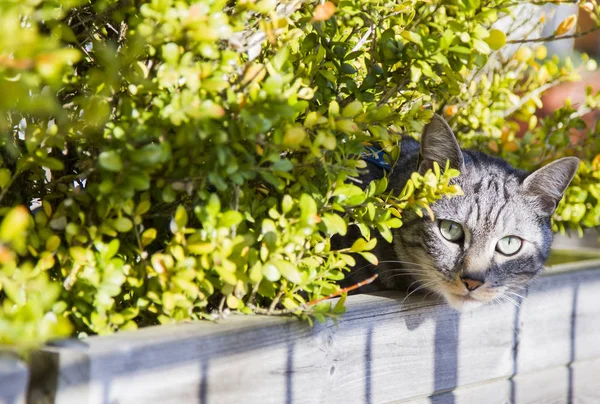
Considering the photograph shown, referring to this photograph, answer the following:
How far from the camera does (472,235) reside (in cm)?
216

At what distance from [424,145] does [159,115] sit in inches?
39.2

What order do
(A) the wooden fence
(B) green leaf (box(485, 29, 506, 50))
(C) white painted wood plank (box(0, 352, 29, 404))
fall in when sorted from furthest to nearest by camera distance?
(B) green leaf (box(485, 29, 506, 50)), (A) the wooden fence, (C) white painted wood plank (box(0, 352, 29, 404))

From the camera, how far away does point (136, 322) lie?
162cm

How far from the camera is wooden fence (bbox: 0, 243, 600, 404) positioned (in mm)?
1322

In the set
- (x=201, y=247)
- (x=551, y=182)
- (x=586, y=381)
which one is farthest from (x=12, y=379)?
(x=586, y=381)

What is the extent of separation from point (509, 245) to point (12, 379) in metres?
1.54

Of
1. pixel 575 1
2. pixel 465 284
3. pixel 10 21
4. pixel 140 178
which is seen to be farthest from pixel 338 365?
pixel 575 1

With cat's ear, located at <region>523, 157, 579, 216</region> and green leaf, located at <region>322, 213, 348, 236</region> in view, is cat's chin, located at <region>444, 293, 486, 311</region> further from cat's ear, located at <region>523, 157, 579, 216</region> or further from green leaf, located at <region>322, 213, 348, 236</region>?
green leaf, located at <region>322, 213, 348, 236</region>

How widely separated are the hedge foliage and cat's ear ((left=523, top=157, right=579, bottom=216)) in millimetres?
556

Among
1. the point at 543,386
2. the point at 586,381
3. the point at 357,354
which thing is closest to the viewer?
the point at 357,354

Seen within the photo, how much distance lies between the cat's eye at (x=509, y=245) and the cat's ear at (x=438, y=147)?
284 millimetres

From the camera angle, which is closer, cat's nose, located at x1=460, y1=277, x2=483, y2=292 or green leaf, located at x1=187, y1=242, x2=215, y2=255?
green leaf, located at x1=187, y1=242, x2=215, y2=255

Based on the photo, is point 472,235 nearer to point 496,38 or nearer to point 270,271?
point 496,38

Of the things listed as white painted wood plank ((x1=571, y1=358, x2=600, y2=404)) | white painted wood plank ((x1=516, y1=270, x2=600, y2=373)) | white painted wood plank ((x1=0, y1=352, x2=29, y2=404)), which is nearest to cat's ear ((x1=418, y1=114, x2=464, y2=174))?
white painted wood plank ((x1=516, y1=270, x2=600, y2=373))
